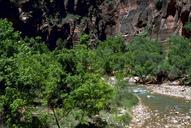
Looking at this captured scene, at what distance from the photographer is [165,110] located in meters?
45.1

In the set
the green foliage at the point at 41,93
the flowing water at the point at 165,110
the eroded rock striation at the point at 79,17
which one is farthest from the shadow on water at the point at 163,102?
the eroded rock striation at the point at 79,17

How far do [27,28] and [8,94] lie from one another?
114m

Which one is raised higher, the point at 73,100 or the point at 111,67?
the point at 73,100

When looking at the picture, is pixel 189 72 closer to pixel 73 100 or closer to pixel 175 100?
pixel 175 100

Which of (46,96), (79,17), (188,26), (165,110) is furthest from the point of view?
(79,17)

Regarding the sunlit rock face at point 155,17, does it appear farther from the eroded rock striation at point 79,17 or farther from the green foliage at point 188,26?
the green foliage at point 188,26

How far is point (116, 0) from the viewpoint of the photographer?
5389 inches

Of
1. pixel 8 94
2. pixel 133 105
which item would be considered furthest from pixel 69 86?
pixel 133 105

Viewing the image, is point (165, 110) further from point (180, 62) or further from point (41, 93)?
point (180, 62)

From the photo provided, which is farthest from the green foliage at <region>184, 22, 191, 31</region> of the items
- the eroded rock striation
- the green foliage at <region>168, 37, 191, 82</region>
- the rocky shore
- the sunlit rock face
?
the rocky shore

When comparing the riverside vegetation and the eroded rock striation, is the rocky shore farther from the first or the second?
the eroded rock striation

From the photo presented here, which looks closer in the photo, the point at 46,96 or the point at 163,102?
the point at 46,96

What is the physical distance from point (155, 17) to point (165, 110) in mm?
78671

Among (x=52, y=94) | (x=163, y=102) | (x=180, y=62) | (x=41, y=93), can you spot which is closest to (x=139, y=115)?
(x=163, y=102)
